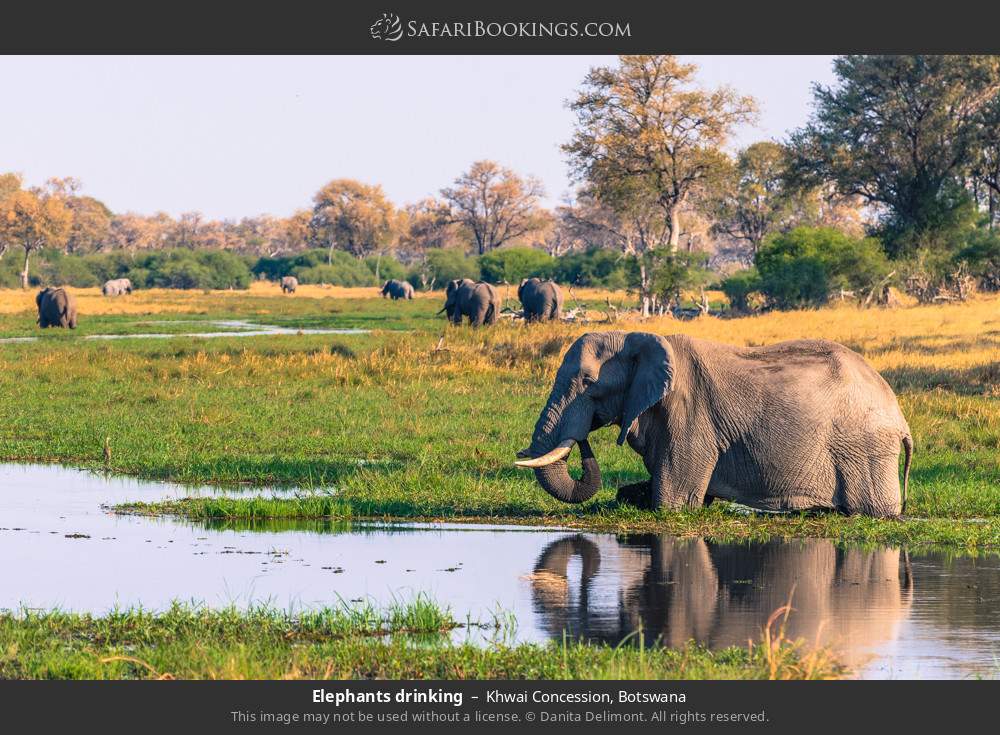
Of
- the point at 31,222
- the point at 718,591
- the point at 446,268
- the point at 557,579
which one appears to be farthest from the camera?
the point at 31,222

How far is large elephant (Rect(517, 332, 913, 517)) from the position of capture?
37.7 feet

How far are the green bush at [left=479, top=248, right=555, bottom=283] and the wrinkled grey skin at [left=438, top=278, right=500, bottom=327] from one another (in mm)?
36281

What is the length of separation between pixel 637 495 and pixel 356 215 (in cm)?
10855

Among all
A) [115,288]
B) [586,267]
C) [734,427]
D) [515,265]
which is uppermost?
[515,265]

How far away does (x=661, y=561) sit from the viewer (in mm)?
10297

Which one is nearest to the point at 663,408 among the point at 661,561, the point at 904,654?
the point at 661,561

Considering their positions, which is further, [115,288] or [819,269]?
[115,288]

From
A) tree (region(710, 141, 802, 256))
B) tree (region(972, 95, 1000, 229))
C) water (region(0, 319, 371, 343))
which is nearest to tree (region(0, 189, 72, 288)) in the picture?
tree (region(710, 141, 802, 256))

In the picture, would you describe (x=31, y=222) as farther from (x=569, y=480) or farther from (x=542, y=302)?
(x=569, y=480)

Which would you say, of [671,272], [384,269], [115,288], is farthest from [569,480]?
[384,269]

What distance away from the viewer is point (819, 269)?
45.5m

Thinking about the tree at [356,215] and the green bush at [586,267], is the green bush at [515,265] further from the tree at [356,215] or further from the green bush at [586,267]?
the tree at [356,215]

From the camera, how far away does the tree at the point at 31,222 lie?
306ft
